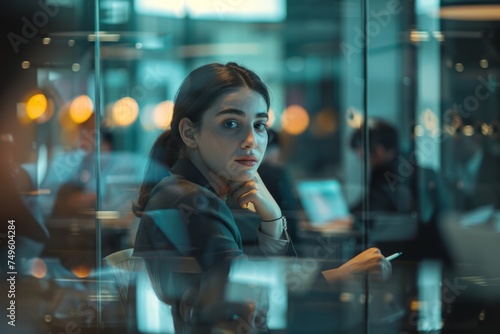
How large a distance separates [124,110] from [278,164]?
29.4 inches

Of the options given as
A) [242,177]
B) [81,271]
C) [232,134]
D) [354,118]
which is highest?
[232,134]

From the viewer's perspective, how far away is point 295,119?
3.82 metres

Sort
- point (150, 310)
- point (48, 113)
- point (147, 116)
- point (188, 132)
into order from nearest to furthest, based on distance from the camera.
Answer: point (188, 132) → point (150, 310) → point (48, 113) → point (147, 116)

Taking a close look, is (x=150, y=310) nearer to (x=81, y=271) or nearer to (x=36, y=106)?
(x=81, y=271)

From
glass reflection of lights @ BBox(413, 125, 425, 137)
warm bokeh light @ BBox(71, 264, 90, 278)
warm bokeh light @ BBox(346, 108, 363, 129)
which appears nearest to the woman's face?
warm bokeh light @ BBox(71, 264, 90, 278)

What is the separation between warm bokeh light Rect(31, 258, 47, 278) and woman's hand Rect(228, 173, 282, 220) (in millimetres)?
1168

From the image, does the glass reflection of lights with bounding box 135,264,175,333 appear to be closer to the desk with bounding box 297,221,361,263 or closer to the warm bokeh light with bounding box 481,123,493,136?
the desk with bounding box 297,221,361,263

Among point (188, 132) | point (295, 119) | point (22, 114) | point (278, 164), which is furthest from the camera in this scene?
point (295, 119)

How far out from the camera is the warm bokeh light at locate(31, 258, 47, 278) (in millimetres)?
2666

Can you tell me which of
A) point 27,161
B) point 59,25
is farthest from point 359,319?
point 59,25

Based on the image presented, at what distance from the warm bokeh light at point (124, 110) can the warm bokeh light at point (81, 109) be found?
0.13 meters

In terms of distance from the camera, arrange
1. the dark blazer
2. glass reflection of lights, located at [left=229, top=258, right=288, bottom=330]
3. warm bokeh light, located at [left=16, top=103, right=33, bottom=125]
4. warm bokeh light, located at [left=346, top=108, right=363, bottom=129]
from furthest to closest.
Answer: warm bokeh light, located at [left=346, top=108, right=363, bottom=129]
warm bokeh light, located at [left=16, top=103, right=33, bottom=125]
glass reflection of lights, located at [left=229, top=258, right=288, bottom=330]
the dark blazer

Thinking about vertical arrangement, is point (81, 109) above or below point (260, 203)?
above

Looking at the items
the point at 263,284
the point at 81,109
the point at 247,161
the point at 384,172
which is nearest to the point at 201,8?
the point at 81,109
